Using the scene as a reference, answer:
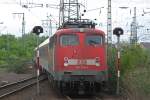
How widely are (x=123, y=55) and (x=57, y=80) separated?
202 inches

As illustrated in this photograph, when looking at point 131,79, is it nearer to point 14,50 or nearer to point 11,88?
point 11,88

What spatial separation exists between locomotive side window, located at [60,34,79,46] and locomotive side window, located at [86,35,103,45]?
50 cm

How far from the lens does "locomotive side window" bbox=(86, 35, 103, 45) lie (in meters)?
21.3

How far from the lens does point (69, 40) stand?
839 inches

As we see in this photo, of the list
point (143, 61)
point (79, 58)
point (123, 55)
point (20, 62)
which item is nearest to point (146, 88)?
point (79, 58)

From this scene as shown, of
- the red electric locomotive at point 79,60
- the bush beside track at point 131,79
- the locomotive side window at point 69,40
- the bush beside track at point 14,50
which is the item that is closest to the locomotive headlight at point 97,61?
the red electric locomotive at point 79,60

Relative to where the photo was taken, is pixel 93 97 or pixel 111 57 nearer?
pixel 93 97

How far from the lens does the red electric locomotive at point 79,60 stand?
67.6 ft

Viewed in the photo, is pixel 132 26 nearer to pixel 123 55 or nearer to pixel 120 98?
pixel 123 55

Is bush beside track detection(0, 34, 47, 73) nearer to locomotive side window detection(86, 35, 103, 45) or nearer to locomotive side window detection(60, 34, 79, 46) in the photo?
locomotive side window detection(60, 34, 79, 46)

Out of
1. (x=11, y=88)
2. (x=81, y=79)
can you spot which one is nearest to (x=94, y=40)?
(x=81, y=79)

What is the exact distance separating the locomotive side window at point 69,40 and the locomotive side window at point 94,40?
502 mm

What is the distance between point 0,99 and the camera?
20.3 m

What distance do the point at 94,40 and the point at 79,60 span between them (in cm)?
128
